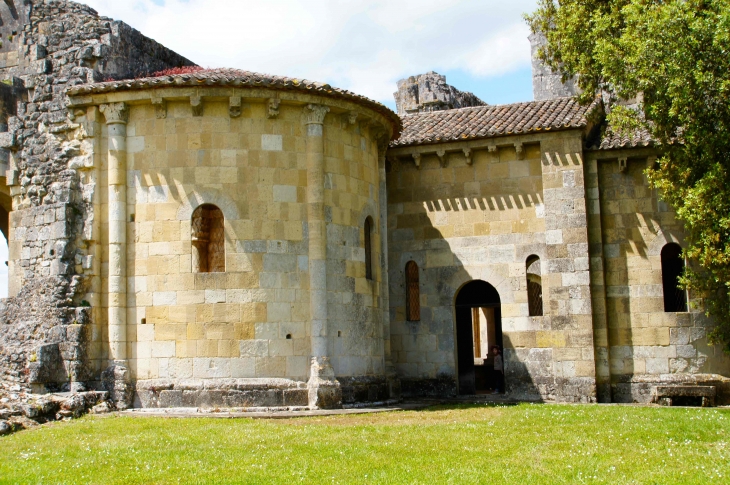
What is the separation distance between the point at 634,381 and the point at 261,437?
986 centimetres

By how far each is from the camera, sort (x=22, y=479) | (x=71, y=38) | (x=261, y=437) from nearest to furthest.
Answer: (x=22, y=479) < (x=261, y=437) < (x=71, y=38)

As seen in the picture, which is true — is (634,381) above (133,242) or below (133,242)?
below

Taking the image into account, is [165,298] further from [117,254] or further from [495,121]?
[495,121]

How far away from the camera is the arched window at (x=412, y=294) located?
2166 cm

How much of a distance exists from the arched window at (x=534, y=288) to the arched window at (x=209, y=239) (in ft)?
24.2

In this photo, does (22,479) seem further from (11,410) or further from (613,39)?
(613,39)

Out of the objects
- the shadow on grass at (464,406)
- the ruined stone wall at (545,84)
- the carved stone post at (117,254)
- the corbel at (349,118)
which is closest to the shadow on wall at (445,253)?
the shadow on grass at (464,406)

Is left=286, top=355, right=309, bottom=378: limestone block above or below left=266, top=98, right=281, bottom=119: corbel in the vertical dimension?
below

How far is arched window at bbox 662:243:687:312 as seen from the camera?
20141 mm

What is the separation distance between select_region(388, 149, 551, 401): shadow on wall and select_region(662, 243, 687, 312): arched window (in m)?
2.76

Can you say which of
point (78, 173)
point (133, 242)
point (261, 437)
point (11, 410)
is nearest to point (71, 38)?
point (78, 173)

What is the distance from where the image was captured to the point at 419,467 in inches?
426

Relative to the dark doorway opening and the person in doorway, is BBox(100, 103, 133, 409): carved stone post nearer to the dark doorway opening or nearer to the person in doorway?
the dark doorway opening

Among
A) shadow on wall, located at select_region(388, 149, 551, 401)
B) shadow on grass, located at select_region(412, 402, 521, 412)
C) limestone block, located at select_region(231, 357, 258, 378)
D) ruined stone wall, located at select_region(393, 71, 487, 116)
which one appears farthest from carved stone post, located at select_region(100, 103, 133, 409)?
ruined stone wall, located at select_region(393, 71, 487, 116)
